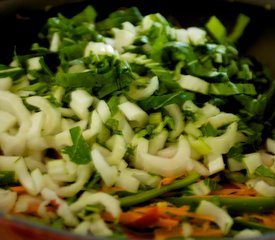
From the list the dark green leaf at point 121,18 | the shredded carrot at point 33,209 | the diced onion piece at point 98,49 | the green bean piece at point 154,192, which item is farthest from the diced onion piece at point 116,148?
the dark green leaf at point 121,18

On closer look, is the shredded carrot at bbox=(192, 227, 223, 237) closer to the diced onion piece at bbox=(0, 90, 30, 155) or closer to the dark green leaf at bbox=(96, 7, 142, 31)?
the diced onion piece at bbox=(0, 90, 30, 155)

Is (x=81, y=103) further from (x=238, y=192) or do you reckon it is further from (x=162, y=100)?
(x=238, y=192)

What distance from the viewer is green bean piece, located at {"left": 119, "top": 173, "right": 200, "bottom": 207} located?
123 cm

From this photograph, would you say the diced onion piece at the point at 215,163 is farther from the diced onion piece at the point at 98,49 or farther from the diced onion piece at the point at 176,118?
the diced onion piece at the point at 98,49

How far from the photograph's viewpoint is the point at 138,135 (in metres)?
1.38

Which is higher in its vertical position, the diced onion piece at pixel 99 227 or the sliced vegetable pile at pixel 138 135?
the sliced vegetable pile at pixel 138 135

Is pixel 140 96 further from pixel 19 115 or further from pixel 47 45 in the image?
pixel 47 45

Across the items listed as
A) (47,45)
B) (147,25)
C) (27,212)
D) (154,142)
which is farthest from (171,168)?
(47,45)

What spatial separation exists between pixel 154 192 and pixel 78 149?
0.23 meters

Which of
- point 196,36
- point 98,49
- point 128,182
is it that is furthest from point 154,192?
point 196,36

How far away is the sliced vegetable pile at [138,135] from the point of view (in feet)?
3.95

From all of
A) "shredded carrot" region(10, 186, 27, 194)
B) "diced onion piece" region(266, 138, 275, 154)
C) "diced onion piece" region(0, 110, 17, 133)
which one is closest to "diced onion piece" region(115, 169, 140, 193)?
"shredded carrot" region(10, 186, 27, 194)

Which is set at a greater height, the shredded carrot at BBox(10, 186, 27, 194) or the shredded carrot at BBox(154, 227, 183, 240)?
the shredded carrot at BBox(154, 227, 183, 240)

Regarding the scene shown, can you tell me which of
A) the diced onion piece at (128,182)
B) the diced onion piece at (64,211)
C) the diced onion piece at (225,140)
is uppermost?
the diced onion piece at (225,140)
